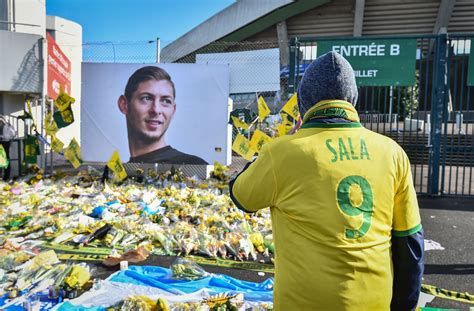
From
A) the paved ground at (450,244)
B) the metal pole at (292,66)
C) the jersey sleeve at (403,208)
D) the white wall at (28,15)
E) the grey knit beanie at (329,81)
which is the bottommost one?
the paved ground at (450,244)

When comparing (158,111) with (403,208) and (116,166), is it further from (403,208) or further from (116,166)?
(403,208)

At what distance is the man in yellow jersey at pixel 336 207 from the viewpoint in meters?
1.61

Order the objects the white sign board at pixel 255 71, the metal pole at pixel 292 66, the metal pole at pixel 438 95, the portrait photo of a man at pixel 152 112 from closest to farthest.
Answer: the metal pole at pixel 438 95
the metal pole at pixel 292 66
the portrait photo of a man at pixel 152 112
the white sign board at pixel 255 71

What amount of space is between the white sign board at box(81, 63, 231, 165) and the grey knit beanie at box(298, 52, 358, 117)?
26.2 ft

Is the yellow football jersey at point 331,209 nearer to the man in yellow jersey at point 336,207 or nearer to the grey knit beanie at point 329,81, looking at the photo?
the man in yellow jersey at point 336,207

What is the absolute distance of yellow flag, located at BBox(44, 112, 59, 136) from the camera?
981 cm

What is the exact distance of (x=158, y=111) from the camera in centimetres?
994

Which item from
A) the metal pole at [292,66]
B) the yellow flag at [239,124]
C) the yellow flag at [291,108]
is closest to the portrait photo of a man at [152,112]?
the yellow flag at [239,124]

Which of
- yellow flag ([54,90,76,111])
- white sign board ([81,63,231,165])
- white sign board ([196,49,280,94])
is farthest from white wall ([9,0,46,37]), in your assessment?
white sign board ([196,49,280,94])

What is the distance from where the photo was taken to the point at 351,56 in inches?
328

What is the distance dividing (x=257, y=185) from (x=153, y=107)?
8602mm

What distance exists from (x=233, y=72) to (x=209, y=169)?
340cm

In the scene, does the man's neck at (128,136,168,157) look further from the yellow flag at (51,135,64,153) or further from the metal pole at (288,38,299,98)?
the metal pole at (288,38,299,98)

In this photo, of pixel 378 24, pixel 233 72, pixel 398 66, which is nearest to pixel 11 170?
pixel 233 72
